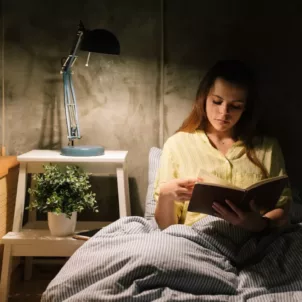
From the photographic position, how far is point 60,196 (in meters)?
1.99

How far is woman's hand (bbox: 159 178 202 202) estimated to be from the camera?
166 centimetres

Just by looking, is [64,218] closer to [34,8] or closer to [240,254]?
→ [240,254]

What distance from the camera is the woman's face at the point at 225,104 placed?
1906 mm

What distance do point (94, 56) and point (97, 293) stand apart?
1352 mm

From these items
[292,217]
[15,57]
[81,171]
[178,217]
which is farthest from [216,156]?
[15,57]

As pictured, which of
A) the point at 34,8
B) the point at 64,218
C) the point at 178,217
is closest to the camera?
the point at 178,217

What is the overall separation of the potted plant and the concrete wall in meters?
0.40

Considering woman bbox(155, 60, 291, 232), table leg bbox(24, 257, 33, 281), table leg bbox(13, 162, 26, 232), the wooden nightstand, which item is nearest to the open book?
woman bbox(155, 60, 291, 232)

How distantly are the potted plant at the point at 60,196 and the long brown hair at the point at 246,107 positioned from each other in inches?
20.4

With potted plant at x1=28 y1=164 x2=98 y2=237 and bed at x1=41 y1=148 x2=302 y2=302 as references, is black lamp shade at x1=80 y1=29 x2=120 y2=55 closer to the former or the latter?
potted plant at x1=28 y1=164 x2=98 y2=237

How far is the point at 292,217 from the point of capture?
2.00 meters

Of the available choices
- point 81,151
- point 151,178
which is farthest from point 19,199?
point 151,178

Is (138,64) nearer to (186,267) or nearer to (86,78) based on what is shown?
(86,78)

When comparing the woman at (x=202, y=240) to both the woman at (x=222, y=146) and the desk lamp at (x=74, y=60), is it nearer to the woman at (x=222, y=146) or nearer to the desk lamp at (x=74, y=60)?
the woman at (x=222, y=146)
